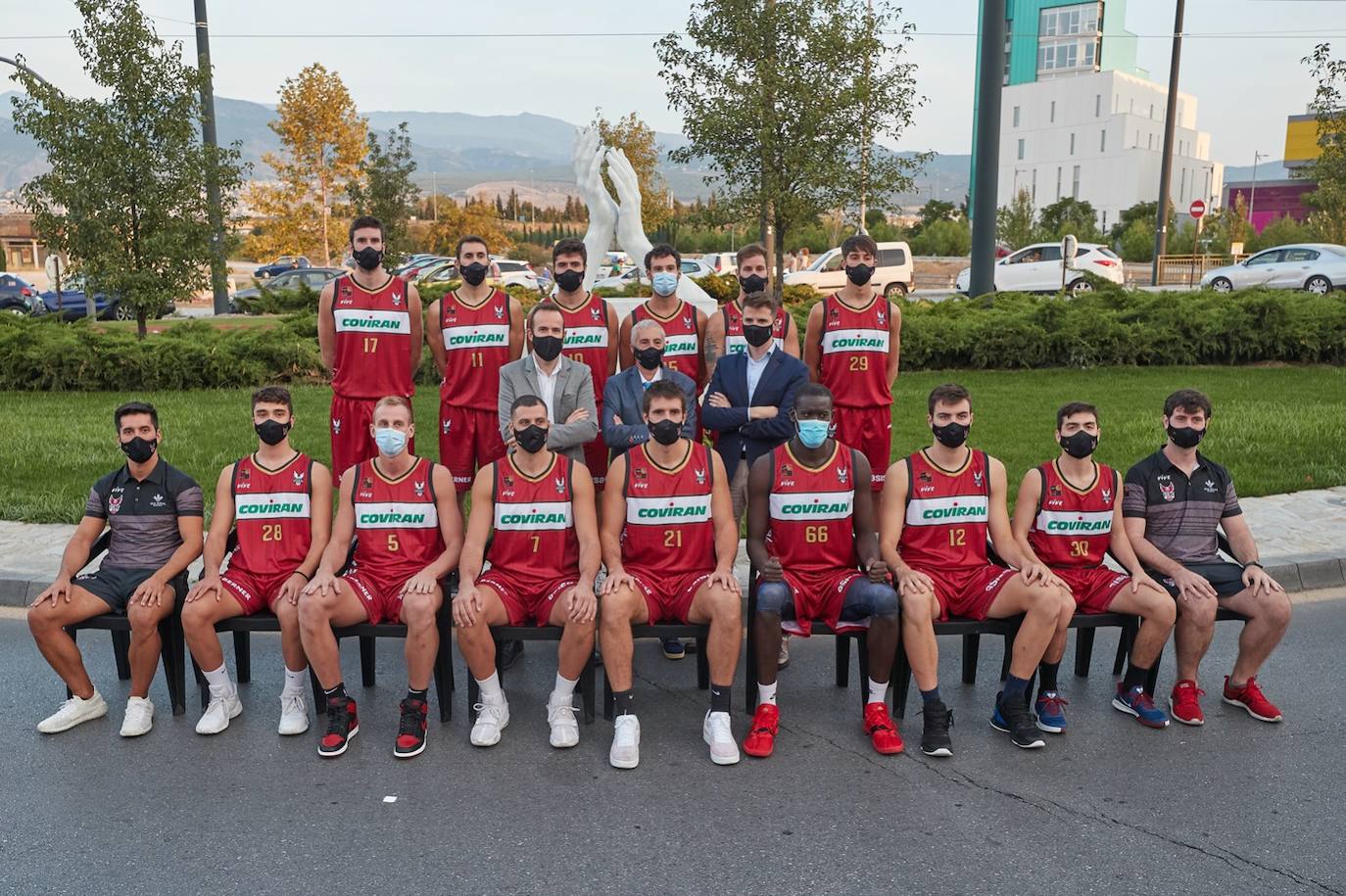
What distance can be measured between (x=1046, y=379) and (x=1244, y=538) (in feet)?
31.4

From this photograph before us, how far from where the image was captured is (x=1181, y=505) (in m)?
5.85

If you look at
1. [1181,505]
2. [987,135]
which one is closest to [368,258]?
[1181,505]

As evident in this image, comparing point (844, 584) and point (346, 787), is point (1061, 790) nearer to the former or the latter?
point (844, 584)

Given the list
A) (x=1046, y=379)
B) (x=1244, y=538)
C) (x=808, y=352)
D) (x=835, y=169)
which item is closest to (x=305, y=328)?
(x=835, y=169)

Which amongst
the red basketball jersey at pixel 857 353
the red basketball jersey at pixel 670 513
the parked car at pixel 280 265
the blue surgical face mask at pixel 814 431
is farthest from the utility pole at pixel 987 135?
the parked car at pixel 280 265

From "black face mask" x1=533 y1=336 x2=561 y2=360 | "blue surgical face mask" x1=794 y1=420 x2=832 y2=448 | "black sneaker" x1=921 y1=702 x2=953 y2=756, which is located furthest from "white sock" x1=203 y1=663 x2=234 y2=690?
"black sneaker" x1=921 y1=702 x2=953 y2=756

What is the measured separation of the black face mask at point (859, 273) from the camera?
21.5 feet

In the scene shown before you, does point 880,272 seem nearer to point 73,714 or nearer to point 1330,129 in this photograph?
point 1330,129

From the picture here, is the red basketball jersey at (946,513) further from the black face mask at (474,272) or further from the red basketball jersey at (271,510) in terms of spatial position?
the red basketball jersey at (271,510)

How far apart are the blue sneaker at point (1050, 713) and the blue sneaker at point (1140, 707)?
14.5 inches

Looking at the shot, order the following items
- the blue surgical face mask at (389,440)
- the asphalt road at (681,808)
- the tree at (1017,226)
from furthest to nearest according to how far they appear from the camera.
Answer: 1. the tree at (1017,226)
2. the blue surgical face mask at (389,440)
3. the asphalt road at (681,808)

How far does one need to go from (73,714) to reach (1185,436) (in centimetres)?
566

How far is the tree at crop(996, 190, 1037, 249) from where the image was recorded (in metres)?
51.8

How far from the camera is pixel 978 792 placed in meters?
4.76
